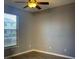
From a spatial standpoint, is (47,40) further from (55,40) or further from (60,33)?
(60,33)

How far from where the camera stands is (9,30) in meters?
4.85

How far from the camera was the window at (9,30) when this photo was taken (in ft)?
15.3

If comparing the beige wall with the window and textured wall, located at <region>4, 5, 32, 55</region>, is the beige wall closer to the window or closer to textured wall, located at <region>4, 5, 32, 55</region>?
textured wall, located at <region>4, 5, 32, 55</region>

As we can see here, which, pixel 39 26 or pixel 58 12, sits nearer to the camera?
pixel 58 12

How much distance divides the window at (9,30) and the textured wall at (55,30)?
5.23ft

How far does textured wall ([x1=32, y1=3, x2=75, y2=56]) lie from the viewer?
4797mm

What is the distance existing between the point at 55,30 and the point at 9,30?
91.5 inches

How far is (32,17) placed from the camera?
6.45 m

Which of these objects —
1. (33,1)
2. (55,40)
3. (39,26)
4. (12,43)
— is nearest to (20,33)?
(12,43)

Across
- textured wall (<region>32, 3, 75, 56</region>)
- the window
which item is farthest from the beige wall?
the window

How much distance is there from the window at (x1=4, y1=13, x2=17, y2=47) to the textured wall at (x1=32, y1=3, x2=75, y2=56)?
159 cm

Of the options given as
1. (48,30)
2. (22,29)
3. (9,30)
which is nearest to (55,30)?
(48,30)

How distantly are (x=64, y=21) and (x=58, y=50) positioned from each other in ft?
4.92

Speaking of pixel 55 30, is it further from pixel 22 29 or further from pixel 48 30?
pixel 22 29
